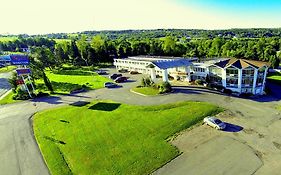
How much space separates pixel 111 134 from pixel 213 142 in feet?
48.1

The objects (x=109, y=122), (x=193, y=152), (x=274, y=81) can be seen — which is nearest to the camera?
(x=193, y=152)

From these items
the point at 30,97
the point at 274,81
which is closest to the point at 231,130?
the point at 274,81

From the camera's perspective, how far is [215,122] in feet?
111

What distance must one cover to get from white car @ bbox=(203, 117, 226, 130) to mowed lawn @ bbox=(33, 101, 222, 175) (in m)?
1.65

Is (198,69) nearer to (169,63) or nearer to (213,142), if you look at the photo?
(169,63)

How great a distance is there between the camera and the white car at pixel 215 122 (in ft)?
109

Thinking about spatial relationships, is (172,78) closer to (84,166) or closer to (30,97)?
(30,97)

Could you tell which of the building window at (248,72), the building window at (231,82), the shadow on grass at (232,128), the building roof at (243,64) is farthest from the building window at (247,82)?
the shadow on grass at (232,128)

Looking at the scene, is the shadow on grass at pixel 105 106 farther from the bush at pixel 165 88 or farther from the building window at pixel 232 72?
the building window at pixel 232 72

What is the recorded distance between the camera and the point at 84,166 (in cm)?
2625

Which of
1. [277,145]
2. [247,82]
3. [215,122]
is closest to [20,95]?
[215,122]

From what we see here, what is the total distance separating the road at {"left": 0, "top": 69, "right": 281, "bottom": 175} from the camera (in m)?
25.4

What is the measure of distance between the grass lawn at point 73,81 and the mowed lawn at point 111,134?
15511mm

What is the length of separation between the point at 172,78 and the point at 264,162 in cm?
3957
